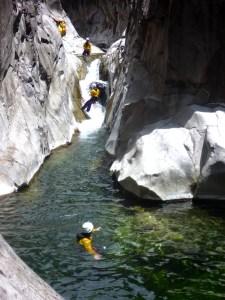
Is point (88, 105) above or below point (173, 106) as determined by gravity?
below

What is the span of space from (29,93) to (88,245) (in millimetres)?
12920

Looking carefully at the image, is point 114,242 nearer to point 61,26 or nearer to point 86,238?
point 86,238

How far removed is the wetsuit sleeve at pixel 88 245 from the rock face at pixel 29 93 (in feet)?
18.6

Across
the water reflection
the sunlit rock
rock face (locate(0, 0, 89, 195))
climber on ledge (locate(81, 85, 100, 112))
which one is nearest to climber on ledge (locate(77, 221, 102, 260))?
the water reflection

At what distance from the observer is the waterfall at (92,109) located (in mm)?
33444

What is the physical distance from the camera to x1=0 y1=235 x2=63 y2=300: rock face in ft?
14.8

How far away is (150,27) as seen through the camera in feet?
75.4

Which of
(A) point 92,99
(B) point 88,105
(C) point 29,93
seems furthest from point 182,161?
(B) point 88,105

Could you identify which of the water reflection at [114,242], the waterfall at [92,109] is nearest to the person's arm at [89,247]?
the water reflection at [114,242]

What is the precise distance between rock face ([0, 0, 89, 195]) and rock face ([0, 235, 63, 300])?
13.1 meters

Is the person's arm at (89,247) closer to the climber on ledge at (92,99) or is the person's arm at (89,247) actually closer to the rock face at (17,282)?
the rock face at (17,282)

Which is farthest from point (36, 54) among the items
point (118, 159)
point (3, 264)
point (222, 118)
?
point (3, 264)

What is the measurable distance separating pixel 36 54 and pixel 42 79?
1384 millimetres

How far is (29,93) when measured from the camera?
24.5m
